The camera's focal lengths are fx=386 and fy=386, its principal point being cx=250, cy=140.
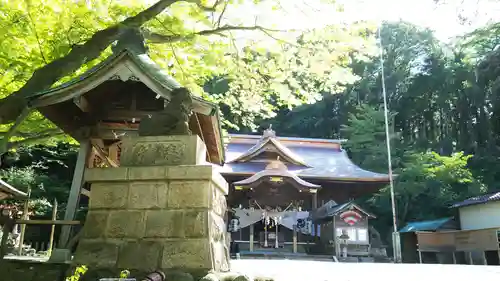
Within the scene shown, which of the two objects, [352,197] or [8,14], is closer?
[8,14]

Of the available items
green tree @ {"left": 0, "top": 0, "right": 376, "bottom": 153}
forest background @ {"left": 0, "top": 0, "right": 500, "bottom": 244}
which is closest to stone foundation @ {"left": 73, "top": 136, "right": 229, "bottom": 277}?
green tree @ {"left": 0, "top": 0, "right": 376, "bottom": 153}

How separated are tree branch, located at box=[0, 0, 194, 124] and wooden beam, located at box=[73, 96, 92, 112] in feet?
2.13

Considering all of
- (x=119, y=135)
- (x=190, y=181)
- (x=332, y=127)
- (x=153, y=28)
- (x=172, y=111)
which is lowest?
(x=190, y=181)

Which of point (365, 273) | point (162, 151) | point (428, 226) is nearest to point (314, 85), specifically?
point (365, 273)

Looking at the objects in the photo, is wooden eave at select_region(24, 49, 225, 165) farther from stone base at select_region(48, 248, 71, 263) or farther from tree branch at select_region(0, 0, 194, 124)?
stone base at select_region(48, 248, 71, 263)

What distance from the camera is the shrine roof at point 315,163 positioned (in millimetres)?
19000

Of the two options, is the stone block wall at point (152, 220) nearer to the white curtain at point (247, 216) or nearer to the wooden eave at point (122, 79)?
the wooden eave at point (122, 79)

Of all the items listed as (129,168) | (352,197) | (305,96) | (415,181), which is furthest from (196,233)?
(415,181)

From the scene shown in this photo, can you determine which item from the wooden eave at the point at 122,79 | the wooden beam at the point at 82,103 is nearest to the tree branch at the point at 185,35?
the wooden beam at the point at 82,103

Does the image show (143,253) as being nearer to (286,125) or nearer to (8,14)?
(8,14)

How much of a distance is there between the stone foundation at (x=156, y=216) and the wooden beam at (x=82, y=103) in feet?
6.12

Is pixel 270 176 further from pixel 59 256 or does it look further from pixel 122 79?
pixel 59 256

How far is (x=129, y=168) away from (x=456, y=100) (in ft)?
118

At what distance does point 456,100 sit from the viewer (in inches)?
1340
